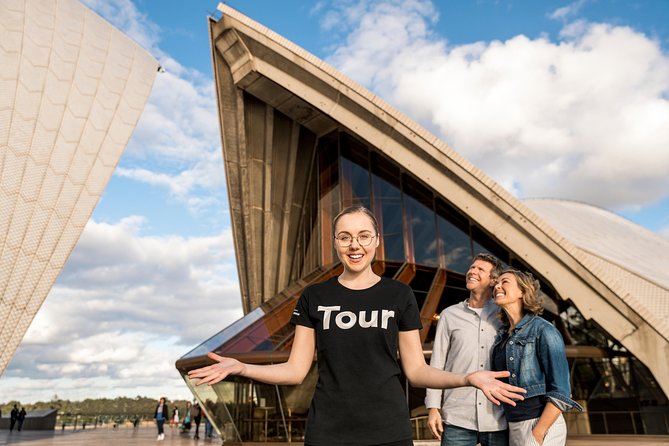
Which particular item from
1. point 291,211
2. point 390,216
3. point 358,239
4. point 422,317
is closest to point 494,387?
point 358,239

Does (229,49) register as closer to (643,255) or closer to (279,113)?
(279,113)

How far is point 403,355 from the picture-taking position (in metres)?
2.12

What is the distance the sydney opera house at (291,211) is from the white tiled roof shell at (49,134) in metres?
0.05

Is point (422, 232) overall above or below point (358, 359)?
above

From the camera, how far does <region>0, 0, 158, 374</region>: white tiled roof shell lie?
60.0ft

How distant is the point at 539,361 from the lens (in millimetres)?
3018

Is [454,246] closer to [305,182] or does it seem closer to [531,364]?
[305,182]

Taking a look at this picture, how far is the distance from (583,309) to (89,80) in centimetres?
2009

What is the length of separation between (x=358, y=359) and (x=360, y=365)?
0.9 inches

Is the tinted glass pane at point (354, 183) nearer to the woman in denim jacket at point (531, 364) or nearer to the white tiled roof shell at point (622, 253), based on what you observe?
the white tiled roof shell at point (622, 253)

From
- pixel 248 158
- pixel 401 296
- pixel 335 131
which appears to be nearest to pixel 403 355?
pixel 401 296

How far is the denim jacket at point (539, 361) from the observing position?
2820 millimetres

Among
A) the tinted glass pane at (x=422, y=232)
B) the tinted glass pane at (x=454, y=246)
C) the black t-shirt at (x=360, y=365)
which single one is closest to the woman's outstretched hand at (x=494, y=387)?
the black t-shirt at (x=360, y=365)

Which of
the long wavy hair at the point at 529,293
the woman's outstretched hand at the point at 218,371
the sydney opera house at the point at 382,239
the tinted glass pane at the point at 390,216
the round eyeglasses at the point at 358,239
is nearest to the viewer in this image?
the woman's outstretched hand at the point at 218,371
